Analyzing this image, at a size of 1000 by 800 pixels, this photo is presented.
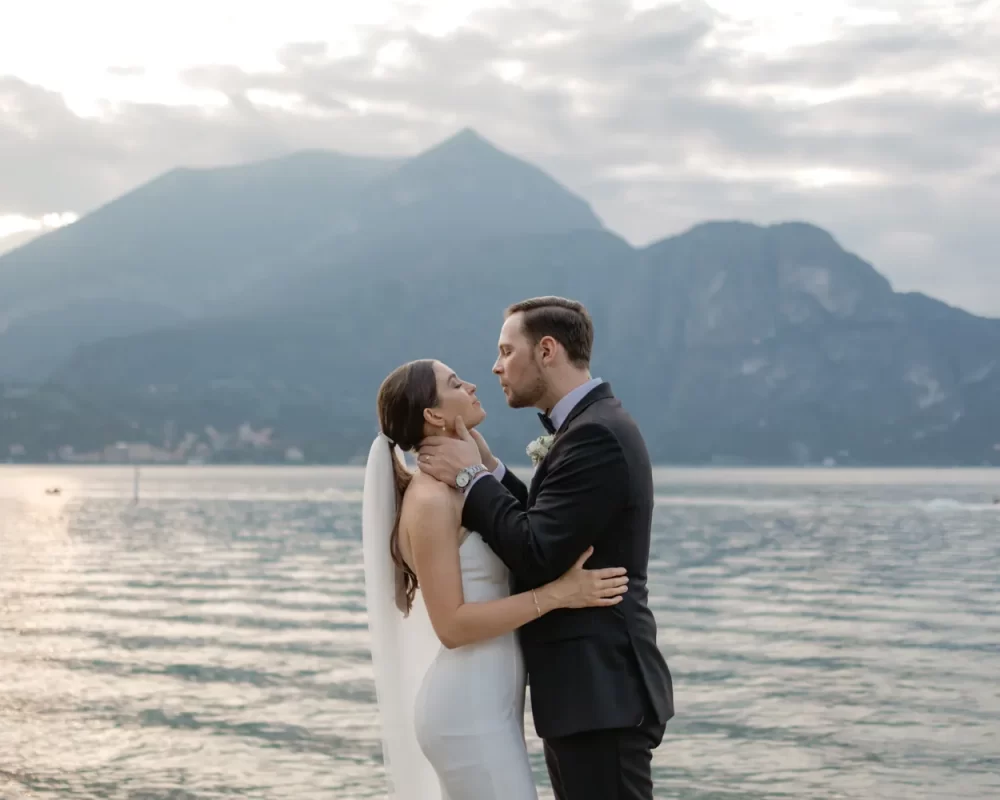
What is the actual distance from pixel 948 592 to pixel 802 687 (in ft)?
53.9

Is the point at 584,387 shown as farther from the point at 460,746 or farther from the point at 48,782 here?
the point at 48,782

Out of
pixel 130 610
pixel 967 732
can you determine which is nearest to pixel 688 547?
pixel 130 610

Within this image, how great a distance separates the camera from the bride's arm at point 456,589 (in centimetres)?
440

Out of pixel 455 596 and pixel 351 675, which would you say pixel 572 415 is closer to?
pixel 455 596

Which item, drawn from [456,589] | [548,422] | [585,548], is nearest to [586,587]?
[585,548]

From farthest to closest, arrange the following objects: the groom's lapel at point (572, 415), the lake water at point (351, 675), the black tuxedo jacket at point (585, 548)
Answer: the lake water at point (351, 675) → the groom's lapel at point (572, 415) → the black tuxedo jacket at point (585, 548)

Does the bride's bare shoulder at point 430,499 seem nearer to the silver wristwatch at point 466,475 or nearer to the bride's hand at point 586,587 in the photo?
the silver wristwatch at point 466,475

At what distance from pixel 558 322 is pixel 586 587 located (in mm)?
959

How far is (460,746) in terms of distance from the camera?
459cm

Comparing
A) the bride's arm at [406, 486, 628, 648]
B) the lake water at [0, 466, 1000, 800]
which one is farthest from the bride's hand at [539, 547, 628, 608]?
the lake water at [0, 466, 1000, 800]

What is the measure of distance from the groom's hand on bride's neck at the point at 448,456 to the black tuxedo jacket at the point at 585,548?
0.11 meters

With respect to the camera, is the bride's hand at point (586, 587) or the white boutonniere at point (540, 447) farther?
the white boutonniere at point (540, 447)

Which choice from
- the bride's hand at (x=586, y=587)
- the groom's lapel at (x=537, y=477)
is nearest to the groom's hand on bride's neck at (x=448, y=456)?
the groom's lapel at (x=537, y=477)

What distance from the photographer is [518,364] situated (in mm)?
4621
